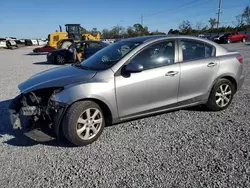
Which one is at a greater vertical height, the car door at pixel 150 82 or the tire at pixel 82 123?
the car door at pixel 150 82

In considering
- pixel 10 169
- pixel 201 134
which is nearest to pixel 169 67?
pixel 201 134

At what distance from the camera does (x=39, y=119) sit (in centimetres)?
302

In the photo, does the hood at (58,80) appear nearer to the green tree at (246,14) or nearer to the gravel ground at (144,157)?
the gravel ground at (144,157)

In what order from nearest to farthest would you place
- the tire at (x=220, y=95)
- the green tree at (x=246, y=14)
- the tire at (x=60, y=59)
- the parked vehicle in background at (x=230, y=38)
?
the tire at (x=220, y=95), the tire at (x=60, y=59), the parked vehicle in background at (x=230, y=38), the green tree at (x=246, y=14)

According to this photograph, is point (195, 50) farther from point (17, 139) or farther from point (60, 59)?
point (60, 59)

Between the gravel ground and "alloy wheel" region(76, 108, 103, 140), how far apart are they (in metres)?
0.17

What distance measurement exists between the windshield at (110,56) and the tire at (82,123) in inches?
27.9

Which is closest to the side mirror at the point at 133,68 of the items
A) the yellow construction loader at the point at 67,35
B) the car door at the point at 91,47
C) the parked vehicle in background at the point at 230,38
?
the car door at the point at 91,47

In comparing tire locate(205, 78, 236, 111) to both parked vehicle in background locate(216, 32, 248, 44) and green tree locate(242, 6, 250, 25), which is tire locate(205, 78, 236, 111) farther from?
green tree locate(242, 6, 250, 25)

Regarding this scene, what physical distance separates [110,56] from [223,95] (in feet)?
7.80

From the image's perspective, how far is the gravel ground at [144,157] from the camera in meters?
2.29

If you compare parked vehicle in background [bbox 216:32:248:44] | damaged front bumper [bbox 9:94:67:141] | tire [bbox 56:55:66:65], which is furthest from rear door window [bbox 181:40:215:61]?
parked vehicle in background [bbox 216:32:248:44]

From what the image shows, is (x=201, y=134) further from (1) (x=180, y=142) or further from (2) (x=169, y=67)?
(2) (x=169, y=67)

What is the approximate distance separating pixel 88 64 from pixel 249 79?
5.40m
